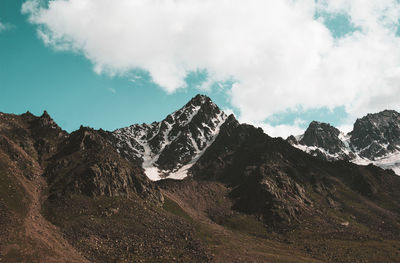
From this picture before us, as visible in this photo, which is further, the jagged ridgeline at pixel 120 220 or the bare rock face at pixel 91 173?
the bare rock face at pixel 91 173

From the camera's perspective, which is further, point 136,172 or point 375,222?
point 375,222

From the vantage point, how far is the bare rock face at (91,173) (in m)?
141

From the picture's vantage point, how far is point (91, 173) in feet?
479

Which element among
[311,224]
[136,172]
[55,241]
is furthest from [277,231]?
[55,241]

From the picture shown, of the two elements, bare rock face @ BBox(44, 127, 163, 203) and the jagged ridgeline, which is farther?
bare rock face @ BBox(44, 127, 163, 203)

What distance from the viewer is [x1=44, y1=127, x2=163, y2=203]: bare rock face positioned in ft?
461

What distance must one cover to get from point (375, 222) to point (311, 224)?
51208mm

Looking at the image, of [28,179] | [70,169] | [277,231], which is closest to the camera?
[28,179]

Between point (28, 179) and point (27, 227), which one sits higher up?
point (28, 179)

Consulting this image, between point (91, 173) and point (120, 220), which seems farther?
point (91, 173)

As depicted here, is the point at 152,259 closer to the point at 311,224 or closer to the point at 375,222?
the point at 311,224

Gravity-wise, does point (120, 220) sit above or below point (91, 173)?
below

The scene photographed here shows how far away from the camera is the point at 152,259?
106562 millimetres

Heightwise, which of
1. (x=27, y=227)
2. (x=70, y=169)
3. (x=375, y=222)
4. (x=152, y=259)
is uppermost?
(x=70, y=169)
